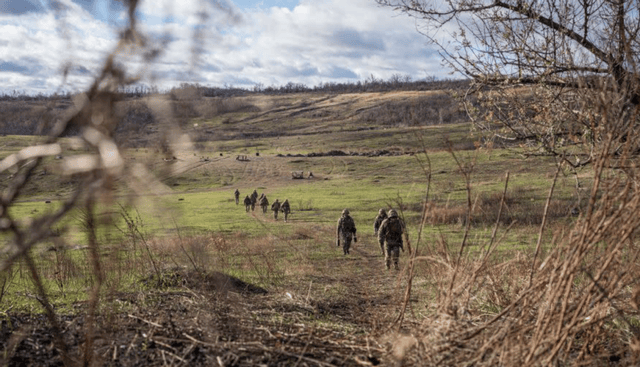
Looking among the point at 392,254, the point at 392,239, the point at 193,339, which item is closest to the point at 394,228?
the point at 392,239

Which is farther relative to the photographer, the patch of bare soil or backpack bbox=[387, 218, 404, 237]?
backpack bbox=[387, 218, 404, 237]

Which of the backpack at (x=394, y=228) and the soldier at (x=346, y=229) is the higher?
the backpack at (x=394, y=228)

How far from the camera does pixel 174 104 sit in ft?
7.11

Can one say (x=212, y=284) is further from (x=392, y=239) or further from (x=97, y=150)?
(x=392, y=239)

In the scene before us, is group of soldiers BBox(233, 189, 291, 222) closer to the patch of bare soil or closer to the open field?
the open field

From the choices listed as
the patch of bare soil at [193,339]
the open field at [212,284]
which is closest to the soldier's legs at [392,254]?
the open field at [212,284]

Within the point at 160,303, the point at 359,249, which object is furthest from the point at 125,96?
the point at 359,249

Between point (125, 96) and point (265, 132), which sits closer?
point (125, 96)

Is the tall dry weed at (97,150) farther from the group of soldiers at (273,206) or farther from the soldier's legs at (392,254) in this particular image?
the group of soldiers at (273,206)

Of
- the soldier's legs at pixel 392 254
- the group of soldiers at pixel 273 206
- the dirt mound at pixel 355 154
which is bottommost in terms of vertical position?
the group of soldiers at pixel 273 206

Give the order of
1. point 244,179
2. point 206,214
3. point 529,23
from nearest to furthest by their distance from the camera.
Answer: point 529,23
point 206,214
point 244,179

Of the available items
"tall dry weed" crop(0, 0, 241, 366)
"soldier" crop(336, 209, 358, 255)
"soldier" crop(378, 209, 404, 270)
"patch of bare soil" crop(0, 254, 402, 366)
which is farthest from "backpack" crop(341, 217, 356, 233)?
"tall dry weed" crop(0, 0, 241, 366)

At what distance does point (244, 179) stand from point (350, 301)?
70.4m

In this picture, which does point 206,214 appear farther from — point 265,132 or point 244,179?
point 265,132
